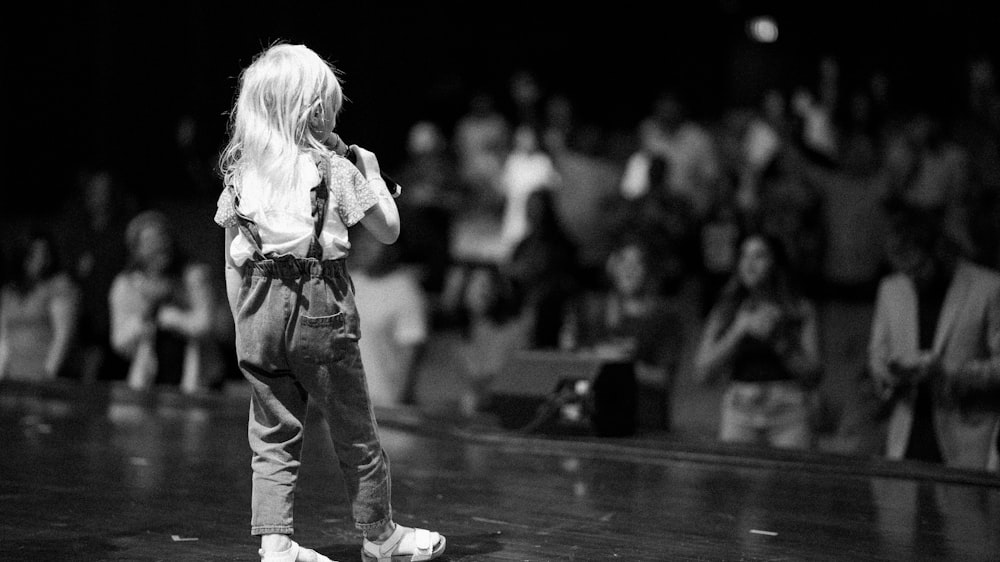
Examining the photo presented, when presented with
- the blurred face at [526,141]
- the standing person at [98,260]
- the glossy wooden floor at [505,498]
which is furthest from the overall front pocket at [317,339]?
the blurred face at [526,141]

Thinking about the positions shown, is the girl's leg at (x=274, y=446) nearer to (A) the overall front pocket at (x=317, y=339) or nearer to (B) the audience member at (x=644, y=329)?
(A) the overall front pocket at (x=317, y=339)

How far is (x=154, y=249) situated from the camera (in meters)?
5.37

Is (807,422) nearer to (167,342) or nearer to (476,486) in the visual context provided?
(476,486)

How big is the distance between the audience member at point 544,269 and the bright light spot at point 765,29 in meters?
3.24

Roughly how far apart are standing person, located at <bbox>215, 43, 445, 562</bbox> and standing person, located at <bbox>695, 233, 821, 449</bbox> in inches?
80.5

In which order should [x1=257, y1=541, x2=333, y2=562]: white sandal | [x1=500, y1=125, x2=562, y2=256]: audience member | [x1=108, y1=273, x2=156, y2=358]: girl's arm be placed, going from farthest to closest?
[x1=500, y1=125, x2=562, y2=256]: audience member → [x1=108, y1=273, x2=156, y2=358]: girl's arm → [x1=257, y1=541, x2=333, y2=562]: white sandal

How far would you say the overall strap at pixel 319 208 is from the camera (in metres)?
2.57

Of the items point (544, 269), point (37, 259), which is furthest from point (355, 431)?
point (37, 259)

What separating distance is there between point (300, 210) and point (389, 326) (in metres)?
2.93

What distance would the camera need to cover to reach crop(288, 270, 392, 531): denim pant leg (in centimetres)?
257

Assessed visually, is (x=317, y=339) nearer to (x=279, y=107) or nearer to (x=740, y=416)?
(x=279, y=107)

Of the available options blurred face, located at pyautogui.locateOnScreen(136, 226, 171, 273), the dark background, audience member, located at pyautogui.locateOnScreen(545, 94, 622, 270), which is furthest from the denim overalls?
the dark background

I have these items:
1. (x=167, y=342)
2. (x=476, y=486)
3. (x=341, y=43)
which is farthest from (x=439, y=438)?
(x=341, y=43)

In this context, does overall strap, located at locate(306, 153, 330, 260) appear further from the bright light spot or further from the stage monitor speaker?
the bright light spot
